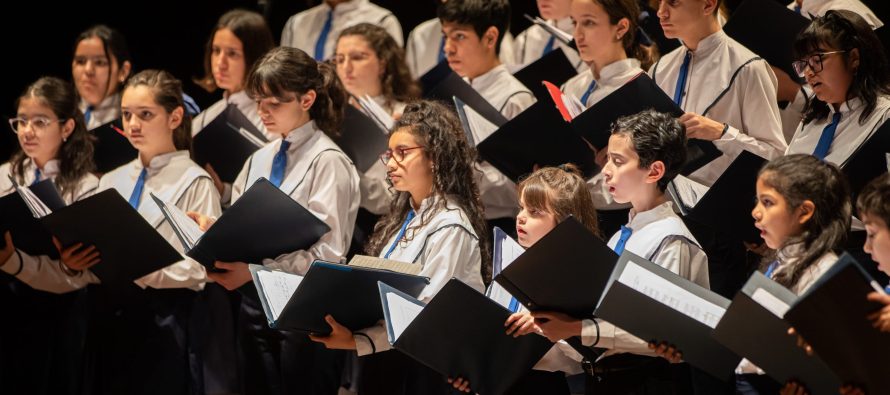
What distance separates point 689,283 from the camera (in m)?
2.65

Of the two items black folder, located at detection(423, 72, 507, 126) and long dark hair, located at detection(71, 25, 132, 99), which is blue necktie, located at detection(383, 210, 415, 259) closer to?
black folder, located at detection(423, 72, 507, 126)

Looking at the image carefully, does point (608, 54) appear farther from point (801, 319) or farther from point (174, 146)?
point (801, 319)

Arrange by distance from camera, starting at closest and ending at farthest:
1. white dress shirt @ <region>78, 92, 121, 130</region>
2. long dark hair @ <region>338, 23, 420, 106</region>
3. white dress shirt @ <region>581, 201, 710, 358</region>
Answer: white dress shirt @ <region>581, 201, 710, 358</region>, long dark hair @ <region>338, 23, 420, 106</region>, white dress shirt @ <region>78, 92, 121, 130</region>

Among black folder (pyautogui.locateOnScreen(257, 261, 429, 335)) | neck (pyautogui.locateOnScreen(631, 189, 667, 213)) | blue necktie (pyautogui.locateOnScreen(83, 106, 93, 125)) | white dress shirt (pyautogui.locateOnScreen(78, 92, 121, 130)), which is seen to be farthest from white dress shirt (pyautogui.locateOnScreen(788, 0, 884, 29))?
blue necktie (pyautogui.locateOnScreen(83, 106, 93, 125))

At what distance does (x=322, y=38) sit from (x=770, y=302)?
136 inches

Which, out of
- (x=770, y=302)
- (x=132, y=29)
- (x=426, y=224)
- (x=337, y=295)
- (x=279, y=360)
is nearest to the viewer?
(x=770, y=302)

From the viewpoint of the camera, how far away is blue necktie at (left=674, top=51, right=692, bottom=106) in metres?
3.75

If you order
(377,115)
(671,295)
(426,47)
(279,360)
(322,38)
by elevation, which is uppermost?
(671,295)

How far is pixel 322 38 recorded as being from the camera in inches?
218

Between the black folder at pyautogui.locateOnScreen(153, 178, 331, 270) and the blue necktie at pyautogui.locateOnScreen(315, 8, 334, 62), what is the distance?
6.42ft

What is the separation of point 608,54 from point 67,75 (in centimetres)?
360

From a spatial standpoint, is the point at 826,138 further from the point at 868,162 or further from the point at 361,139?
the point at 361,139

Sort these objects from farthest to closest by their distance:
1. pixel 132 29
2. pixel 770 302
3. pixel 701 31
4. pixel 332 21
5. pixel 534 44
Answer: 1. pixel 132 29
2. pixel 332 21
3. pixel 534 44
4. pixel 701 31
5. pixel 770 302

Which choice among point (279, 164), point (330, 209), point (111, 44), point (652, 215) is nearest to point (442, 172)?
point (330, 209)
